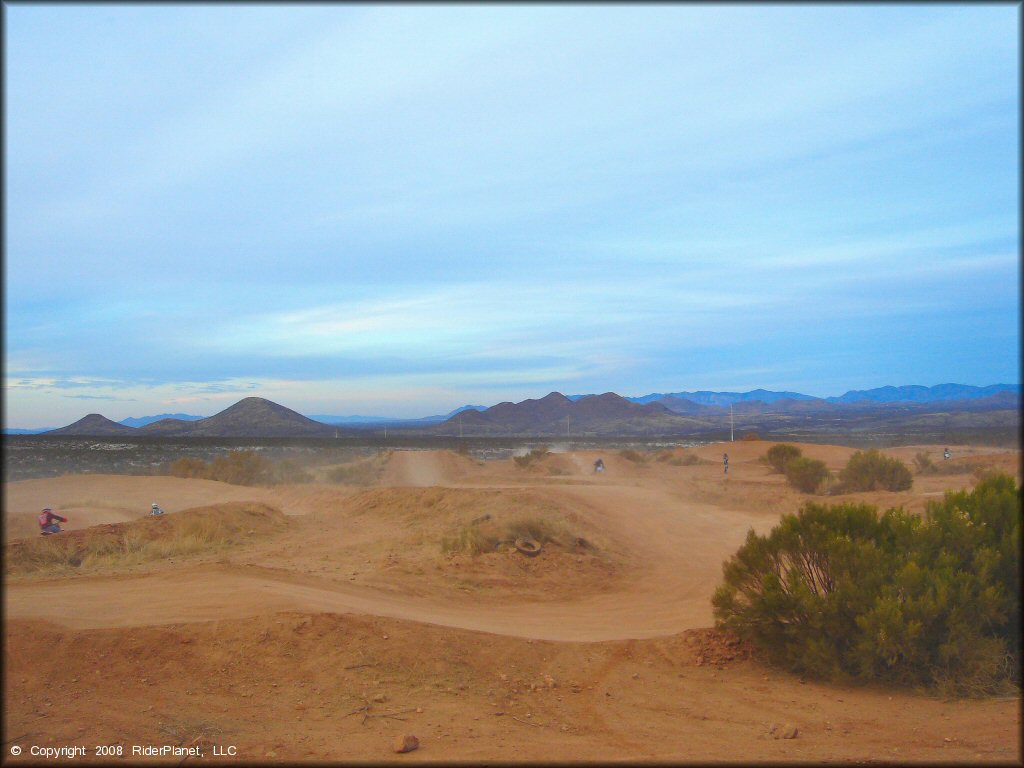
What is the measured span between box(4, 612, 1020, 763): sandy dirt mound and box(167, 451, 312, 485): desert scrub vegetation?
29769 mm

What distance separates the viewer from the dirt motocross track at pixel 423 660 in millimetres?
6965

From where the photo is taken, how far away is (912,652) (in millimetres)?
8281

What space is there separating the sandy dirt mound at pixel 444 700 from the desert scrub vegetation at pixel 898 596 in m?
0.39

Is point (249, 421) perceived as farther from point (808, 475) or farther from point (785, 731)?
point (785, 731)

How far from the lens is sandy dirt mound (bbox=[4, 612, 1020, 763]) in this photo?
6734mm

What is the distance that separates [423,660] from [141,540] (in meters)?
11.2

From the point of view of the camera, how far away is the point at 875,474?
2608 centimetres

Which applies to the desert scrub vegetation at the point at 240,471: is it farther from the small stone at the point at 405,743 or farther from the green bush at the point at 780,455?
the small stone at the point at 405,743

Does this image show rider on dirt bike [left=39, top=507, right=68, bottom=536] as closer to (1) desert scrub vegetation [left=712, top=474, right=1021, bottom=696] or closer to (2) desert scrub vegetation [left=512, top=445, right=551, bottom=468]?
(1) desert scrub vegetation [left=712, top=474, right=1021, bottom=696]

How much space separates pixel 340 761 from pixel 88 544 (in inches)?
535

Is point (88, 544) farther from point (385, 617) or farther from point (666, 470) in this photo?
point (666, 470)

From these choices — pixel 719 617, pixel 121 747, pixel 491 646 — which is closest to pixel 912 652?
pixel 719 617

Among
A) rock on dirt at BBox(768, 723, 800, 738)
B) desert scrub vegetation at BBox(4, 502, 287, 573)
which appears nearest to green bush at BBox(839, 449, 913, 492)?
desert scrub vegetation at BBox(4, 502, 287, 573)

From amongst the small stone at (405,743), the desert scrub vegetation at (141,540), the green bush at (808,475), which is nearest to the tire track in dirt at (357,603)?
the desert scrub vegetation at (141,540)
